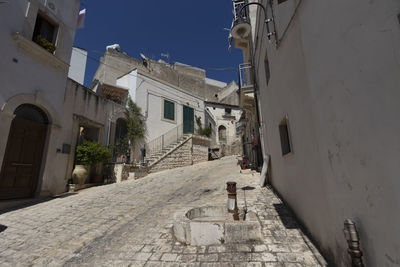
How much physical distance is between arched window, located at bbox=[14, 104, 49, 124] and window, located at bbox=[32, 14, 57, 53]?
2.50m

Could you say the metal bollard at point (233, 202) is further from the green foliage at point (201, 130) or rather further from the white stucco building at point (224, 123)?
the white stucco building at point (224, 123)

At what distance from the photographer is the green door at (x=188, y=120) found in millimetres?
17016

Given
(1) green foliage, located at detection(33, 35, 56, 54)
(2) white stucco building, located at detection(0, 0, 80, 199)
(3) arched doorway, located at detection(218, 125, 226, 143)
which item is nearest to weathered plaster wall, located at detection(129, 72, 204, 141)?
(2) white stucco building, located at detection(0, 0, 80, 199)

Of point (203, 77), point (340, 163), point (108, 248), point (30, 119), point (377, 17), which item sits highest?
point (203, 77)

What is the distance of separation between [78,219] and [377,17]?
6.23 m

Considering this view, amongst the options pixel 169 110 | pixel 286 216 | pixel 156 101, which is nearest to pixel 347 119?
pixel 286 216

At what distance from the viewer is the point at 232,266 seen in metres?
2.49

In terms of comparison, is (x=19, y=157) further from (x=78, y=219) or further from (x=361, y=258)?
(x=361, y=258)

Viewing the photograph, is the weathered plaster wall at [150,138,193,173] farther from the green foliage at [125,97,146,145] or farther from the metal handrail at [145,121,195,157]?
the green foliage at [125,97,146,145]

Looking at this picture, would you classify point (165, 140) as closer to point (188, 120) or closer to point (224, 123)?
point (188, 120)

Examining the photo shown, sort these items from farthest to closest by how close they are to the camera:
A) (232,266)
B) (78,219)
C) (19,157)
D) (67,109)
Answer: (67,109) → (19,157) → (78,219) → (232,266)

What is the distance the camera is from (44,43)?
7.53 meters

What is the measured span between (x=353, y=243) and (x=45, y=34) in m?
11.3

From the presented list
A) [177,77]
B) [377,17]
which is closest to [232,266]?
[377,17]
